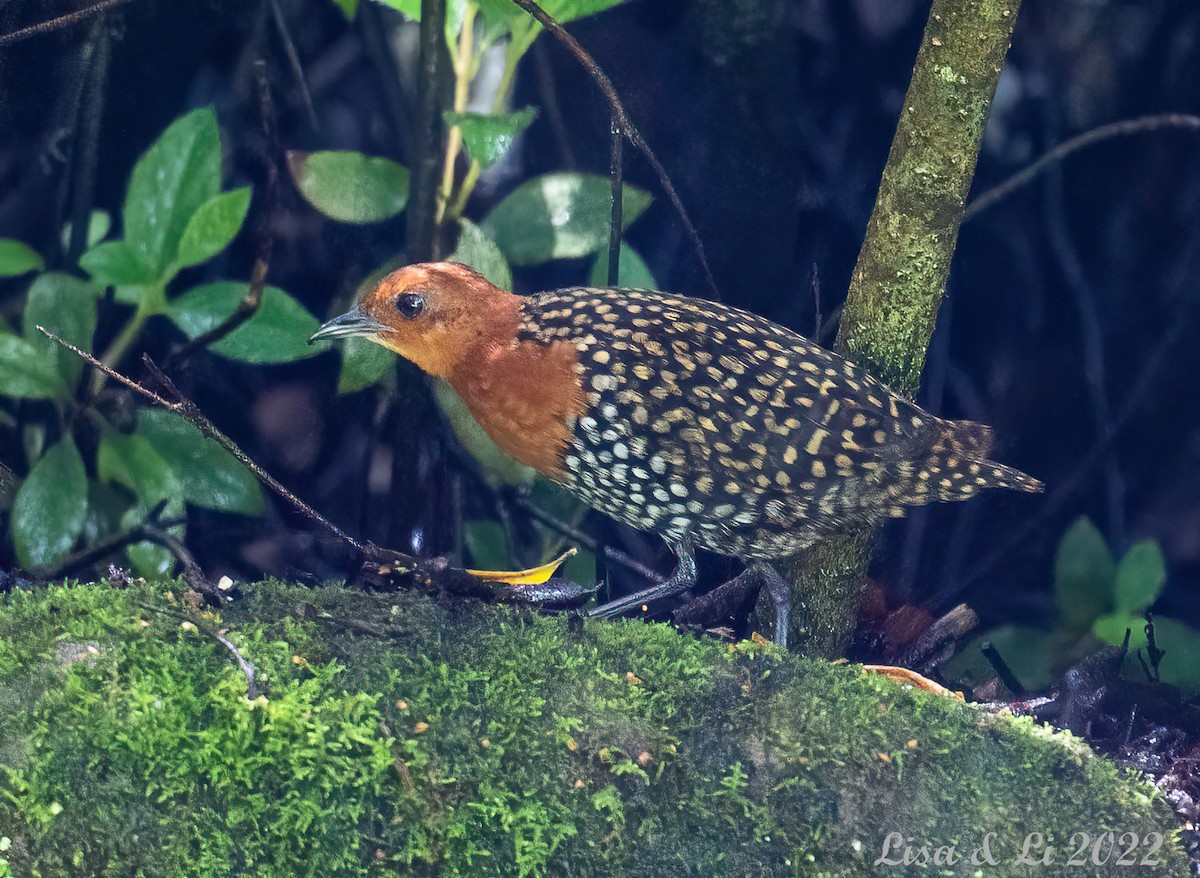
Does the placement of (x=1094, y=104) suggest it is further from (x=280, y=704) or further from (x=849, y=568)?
(x=280, y=704)

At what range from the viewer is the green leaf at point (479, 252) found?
7.29 ft

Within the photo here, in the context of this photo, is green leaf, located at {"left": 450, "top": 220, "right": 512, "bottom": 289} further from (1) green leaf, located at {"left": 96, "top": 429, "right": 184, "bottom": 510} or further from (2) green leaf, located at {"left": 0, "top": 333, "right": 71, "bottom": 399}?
(2) green leaf, located at {"left": 0, "top": 333, "right": 71, "bottom": 399}

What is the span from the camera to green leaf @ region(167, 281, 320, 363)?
88.4 inches

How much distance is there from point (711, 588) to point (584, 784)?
0.88 meters

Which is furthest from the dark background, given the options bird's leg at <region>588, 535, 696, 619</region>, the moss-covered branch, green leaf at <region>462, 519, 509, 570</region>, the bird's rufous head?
bird's leg at <region>588, 535, 696, 619</region>

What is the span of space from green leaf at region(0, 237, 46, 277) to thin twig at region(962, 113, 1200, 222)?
1984 mm

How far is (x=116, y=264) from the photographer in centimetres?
219

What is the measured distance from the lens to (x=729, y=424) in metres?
1.91

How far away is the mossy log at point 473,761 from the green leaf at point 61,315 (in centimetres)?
63

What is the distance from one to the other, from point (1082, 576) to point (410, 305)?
1582mm

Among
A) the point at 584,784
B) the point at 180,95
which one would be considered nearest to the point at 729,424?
the point at 584,784

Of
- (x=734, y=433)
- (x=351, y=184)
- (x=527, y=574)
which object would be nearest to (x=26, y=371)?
(x=351, y=184)

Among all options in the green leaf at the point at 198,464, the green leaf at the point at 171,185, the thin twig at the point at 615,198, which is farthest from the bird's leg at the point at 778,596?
the green leaf at the point at 171,185

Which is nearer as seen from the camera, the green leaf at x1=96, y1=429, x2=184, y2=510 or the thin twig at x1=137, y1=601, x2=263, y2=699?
the thin twig at x1=137, y1=601, x2=263, y2=699
